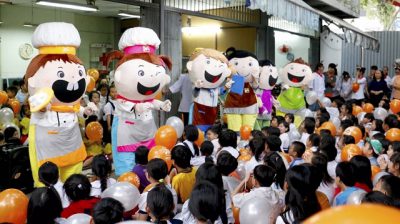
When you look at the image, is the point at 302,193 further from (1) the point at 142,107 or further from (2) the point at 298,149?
(1) the point at 142,107

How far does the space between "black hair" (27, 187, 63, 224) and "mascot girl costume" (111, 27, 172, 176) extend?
9.42 ft

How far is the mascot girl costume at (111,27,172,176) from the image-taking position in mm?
6086

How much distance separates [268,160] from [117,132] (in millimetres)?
2464

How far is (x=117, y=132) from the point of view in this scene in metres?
6.23

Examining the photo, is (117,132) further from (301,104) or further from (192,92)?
(301,104)

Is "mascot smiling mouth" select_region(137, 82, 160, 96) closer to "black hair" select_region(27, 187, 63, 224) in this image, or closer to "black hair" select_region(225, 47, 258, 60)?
"black hair" select_region(225, 47, 258, 60)

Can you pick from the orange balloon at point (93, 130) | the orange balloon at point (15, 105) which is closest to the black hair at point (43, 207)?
the orange balloon at point (93, 130)

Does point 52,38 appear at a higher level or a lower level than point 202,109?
higher

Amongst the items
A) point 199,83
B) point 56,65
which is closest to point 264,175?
point 56,65

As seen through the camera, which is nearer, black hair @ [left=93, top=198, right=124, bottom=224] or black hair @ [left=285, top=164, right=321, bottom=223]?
black hair @ [left=93, top=198, right=124, bottom=224]

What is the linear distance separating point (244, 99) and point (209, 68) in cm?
121

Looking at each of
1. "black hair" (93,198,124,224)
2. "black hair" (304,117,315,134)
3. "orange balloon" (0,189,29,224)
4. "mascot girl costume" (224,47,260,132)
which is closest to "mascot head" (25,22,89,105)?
"orange balloon" (0,189,29,224)

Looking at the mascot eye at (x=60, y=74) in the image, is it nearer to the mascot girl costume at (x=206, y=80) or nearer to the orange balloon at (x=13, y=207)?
the orange balloon at (x=13, y=207)

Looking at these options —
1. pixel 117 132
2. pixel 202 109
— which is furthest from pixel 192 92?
pixel 117 132
